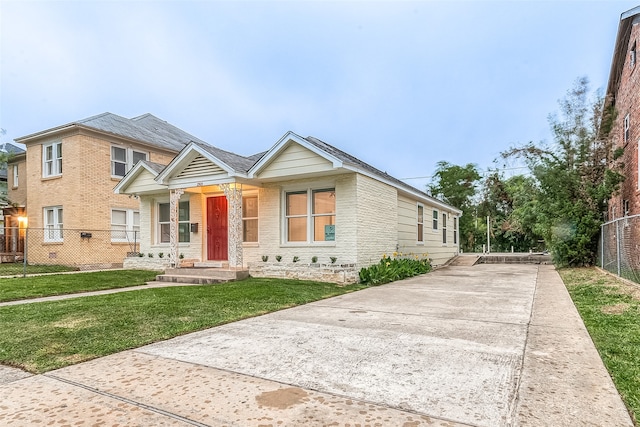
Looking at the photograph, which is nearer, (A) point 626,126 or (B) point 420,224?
(A) point 626,126

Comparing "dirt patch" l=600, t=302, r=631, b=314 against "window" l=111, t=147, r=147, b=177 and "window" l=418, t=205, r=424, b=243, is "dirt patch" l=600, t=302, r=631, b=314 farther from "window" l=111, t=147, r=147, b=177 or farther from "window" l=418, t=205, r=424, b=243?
"window" l=111, t=147, r=147, b=177

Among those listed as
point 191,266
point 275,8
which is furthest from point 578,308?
point 275,8

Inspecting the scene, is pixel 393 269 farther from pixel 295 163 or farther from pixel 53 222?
pixel 53 222

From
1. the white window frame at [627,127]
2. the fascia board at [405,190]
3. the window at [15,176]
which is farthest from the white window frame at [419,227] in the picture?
the window at [15,176]

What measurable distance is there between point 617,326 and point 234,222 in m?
8.13

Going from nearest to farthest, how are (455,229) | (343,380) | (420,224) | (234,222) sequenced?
(343,380) → (234,222) → (420,224) → (455,229)

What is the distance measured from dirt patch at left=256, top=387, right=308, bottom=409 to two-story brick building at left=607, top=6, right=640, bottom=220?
1128 cm

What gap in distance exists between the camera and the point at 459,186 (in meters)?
29.8

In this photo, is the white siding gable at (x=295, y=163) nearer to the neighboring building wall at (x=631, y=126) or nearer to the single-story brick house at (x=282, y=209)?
the single-story brick house at (x=282, y=209)

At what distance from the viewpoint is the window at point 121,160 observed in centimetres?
1557

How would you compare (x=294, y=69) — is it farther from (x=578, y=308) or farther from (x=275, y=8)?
(x=578, y=308)

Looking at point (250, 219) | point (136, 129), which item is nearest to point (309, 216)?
point (250, 219)

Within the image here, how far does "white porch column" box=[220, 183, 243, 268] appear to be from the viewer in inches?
394

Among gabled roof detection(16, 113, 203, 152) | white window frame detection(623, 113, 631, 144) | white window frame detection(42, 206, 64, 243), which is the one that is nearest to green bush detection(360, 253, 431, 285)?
white window frame detection(623, 113, 631, 144)
